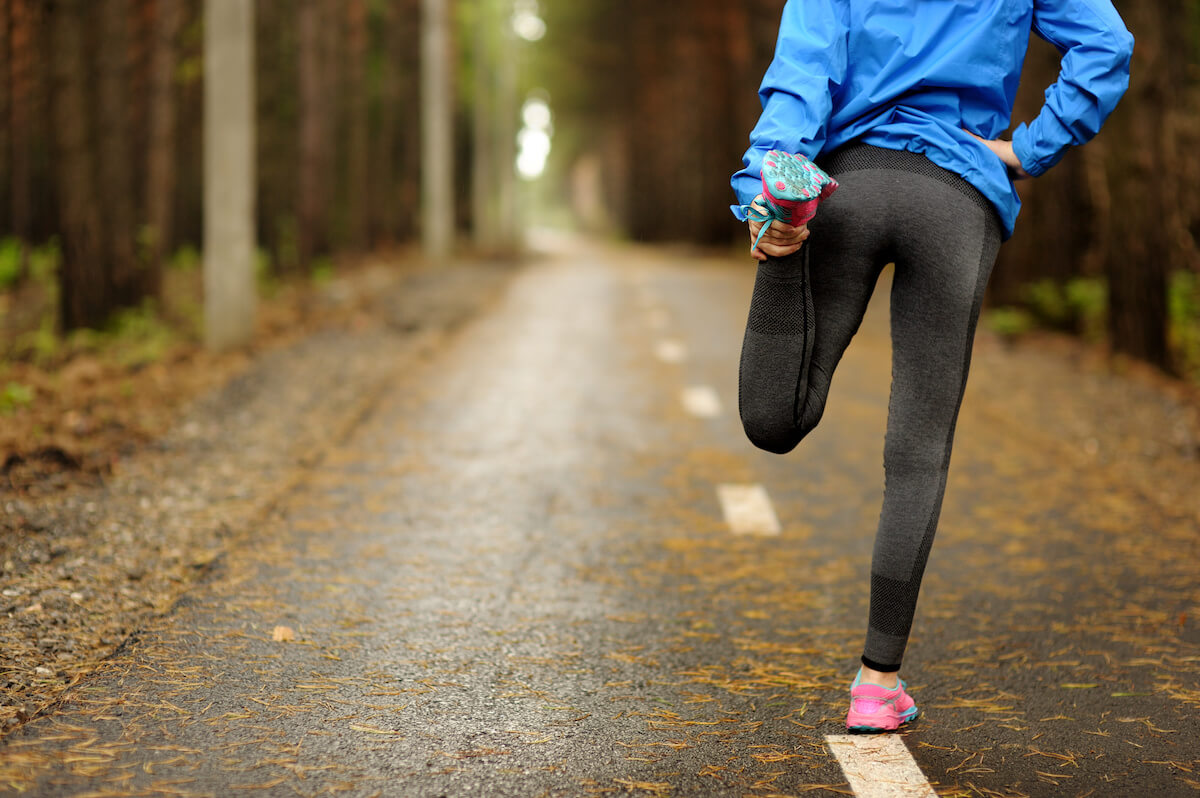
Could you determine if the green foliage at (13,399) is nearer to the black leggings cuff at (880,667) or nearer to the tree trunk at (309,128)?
the black leggings cuff at (880,667)

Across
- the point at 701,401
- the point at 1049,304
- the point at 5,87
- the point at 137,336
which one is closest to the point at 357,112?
the point at 5,87

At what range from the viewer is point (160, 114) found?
15953 millimetres

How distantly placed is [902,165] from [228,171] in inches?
370

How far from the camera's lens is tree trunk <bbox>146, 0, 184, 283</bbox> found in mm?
15828

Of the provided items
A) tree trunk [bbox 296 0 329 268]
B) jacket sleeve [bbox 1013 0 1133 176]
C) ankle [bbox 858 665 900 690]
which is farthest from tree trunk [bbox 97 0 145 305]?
jacket sleeve [bbox 1013 0 1133 176]

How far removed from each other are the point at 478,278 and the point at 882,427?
1451cm

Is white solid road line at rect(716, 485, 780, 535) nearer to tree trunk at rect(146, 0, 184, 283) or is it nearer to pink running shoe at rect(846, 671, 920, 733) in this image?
pink running shoe at rect(846, 671, 920, 733)

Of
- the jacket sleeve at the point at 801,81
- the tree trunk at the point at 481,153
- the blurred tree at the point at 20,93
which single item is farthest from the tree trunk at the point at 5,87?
the jacket sleeve at the point at 801,81

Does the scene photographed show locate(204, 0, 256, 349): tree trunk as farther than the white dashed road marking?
No

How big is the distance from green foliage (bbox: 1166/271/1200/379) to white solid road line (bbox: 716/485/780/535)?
5.97 m

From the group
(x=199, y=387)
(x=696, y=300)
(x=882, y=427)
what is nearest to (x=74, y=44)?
(x=199, y=387)

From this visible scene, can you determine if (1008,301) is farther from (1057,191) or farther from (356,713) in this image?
(356,713)

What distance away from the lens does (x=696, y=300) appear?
1927 cm

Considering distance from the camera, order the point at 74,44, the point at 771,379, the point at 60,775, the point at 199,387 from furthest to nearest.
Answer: the point at 74,44 → the point at 199,387 → the point at 771,379 → the point at 60,775
